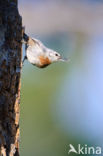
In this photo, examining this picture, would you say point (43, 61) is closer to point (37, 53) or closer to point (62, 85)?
point (37, 53)

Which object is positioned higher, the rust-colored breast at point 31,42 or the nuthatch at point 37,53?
the rust-colored breast at point 31,42

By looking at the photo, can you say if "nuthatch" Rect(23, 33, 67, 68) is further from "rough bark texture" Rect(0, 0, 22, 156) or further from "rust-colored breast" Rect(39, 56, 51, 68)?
"rough bark texture" Rect(0, 0, 22, 156)

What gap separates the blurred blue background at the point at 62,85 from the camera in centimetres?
521

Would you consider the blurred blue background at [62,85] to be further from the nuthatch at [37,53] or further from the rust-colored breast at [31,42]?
the rust-colored breast at [31,42]

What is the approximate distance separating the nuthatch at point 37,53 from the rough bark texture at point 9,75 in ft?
0.60

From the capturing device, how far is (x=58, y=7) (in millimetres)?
5277

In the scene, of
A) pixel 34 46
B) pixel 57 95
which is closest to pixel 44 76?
pixel 57 95


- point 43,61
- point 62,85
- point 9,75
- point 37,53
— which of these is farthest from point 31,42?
point 62,85

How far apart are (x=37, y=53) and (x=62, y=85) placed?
2.46 m

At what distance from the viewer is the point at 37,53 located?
11.0ft

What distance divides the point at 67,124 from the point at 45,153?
1.83ft

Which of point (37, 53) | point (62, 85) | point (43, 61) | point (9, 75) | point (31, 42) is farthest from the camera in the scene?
point (62, 85)

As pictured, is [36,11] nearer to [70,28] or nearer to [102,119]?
[70,28]

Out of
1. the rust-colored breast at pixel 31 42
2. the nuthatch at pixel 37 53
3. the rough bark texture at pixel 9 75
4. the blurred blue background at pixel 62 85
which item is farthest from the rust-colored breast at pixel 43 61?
the blurred blue background at pixel 62 85
